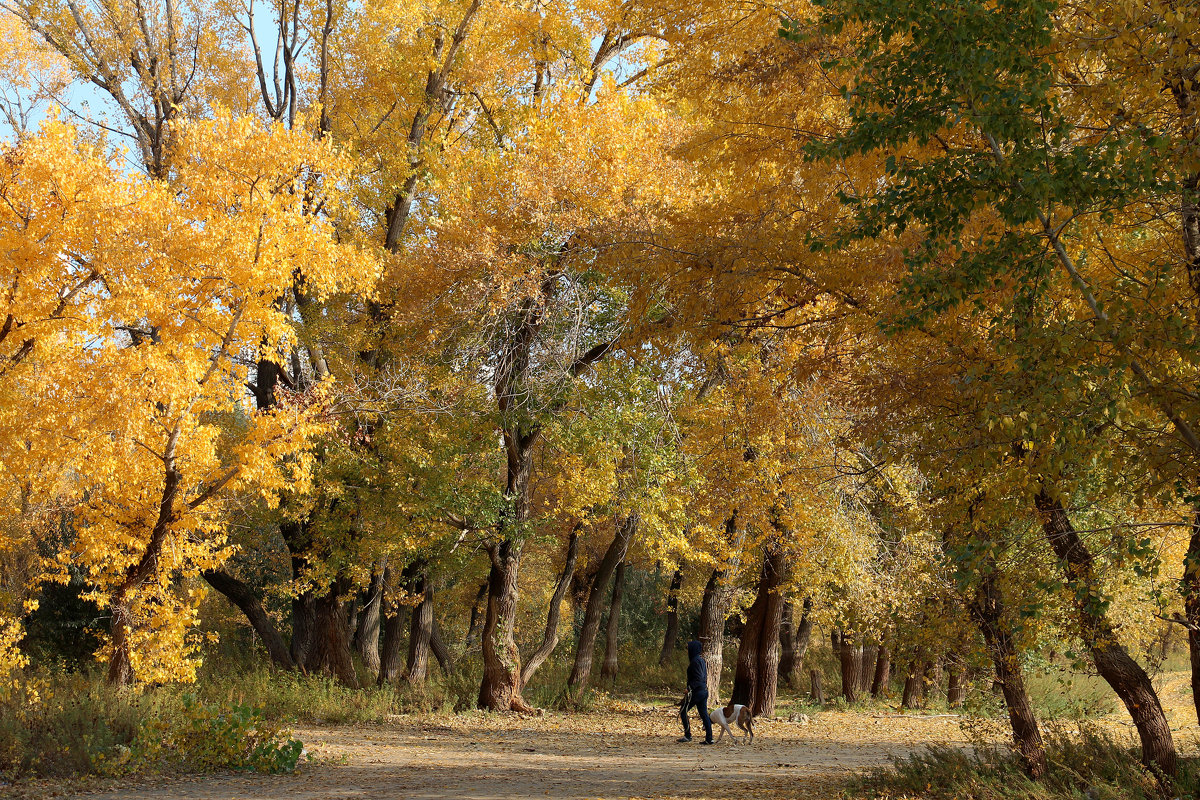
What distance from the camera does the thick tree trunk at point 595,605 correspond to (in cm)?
1872

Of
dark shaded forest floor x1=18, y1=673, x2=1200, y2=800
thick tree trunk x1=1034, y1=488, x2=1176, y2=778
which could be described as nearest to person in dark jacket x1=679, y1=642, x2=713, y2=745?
dark shaded forest floor x1=18, y1=673, x2=1200, y2=800

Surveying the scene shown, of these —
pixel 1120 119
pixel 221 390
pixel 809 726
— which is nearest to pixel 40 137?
pixel 221 390

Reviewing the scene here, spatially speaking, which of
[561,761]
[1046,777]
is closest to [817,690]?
[561,761]

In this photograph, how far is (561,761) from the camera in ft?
38.6

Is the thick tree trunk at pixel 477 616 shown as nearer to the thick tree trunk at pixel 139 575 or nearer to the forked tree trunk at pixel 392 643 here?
the forked tree trunk at pixel 392 643

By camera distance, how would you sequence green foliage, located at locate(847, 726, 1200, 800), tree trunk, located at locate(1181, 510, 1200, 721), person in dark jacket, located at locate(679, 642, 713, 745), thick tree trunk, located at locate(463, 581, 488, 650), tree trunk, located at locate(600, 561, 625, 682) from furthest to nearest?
1. thick tree trunk, located at locate(463, 581, 488, 650)
2. tree trunk, located at locate(600, 561, 625, 682)
3. person in dark jacket, located at locate(679, 642, 713, 745)
4. green foliage, located at locate(847, 726, 1200, 800)
5. tree trunk, located at locate(1181, 510, 1200, 721)

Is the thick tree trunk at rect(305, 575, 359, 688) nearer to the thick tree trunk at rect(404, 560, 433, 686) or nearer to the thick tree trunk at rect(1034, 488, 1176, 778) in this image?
the thick tree trunk at rect(404, 560, 433, 686)

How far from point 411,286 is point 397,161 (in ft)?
14.7

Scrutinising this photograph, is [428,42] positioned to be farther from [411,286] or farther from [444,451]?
[444,451]

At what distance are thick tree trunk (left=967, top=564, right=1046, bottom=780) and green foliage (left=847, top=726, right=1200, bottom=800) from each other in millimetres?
148

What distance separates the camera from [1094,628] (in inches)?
282

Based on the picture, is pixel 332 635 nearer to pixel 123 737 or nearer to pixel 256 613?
pixel 256 613

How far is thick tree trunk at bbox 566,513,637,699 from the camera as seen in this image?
18.7 meters

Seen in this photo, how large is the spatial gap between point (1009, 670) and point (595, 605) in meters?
13.8
